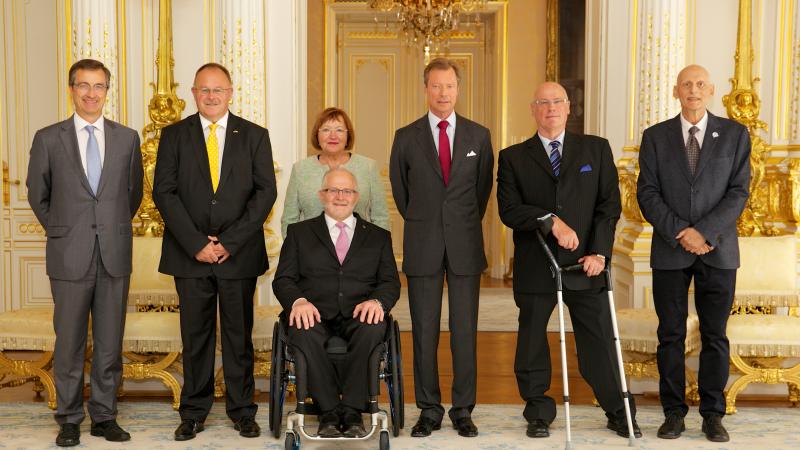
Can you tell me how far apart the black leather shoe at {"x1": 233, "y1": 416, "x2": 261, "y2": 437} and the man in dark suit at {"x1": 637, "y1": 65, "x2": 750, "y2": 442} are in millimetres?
1829

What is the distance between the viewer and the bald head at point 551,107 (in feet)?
13.3

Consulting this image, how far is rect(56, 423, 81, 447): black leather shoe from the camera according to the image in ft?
13.1

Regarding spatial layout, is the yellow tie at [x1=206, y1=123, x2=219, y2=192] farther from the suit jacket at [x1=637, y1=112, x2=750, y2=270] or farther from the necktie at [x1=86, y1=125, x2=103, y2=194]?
the suit jacket at [x1=637, y1=112, x2=750, y2=270]

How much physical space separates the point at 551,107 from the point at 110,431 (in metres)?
2.43

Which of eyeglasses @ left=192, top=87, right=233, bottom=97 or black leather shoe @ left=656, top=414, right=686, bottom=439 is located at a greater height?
eyeglasses @ left=192, top=87, right=233, bottom=97

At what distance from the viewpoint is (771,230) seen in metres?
5.55

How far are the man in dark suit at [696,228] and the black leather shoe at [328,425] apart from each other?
1470 millimetres

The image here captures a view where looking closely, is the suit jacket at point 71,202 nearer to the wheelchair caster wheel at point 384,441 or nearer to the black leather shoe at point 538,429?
the wheelchair caster wheel at point 384,441

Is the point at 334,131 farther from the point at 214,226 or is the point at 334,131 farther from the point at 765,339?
the point at 765,339

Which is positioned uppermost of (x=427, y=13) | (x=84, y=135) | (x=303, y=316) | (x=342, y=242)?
(x=427, y=13)

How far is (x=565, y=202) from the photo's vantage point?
4.08m

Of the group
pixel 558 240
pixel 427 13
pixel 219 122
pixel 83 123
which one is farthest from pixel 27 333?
pixel 427 13

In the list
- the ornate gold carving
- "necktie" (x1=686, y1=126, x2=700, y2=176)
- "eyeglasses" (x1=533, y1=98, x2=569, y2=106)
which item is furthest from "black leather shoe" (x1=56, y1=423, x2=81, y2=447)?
"necktie" (x1=686, y1=126, x2=700, y2=176)

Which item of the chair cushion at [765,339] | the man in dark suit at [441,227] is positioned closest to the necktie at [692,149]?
the man in dark suit at [441,227]
